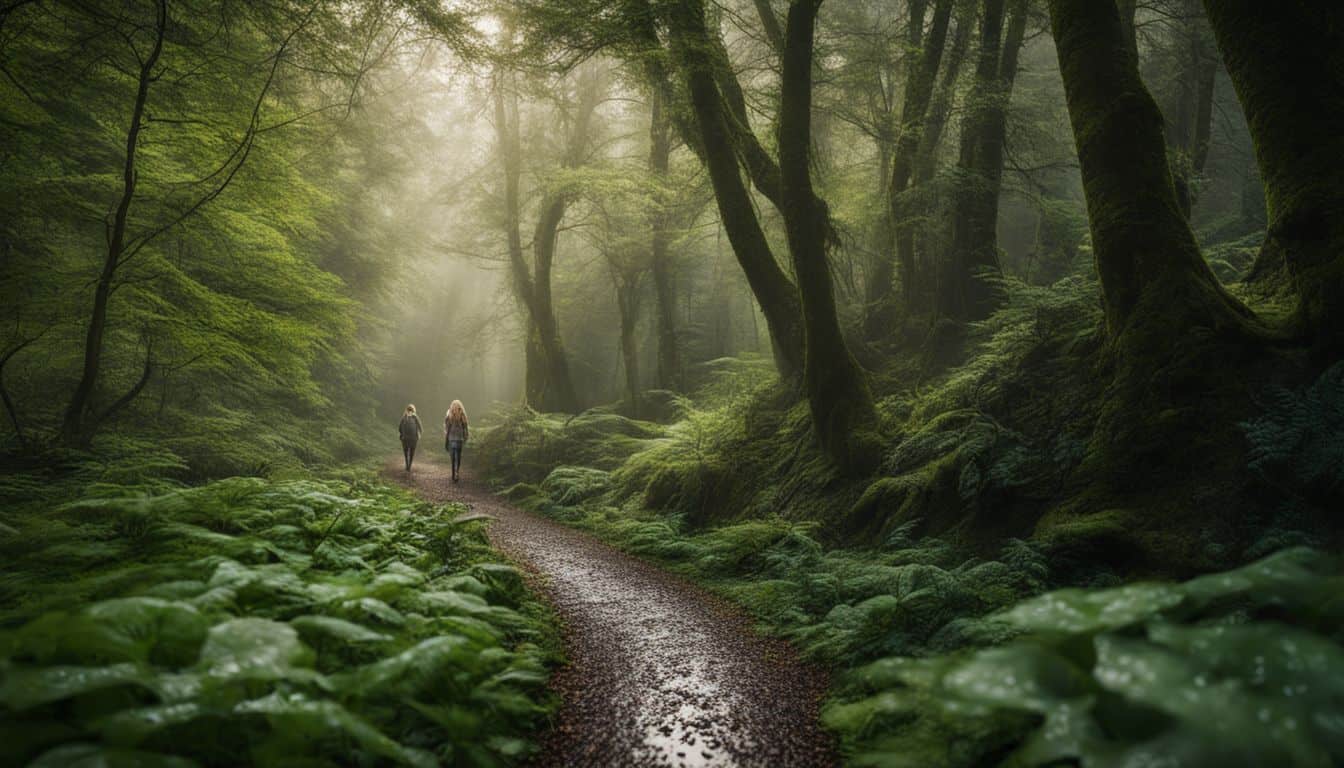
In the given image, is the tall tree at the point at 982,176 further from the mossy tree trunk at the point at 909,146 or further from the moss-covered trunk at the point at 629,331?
the moss-covered trunk at the point at 629,331

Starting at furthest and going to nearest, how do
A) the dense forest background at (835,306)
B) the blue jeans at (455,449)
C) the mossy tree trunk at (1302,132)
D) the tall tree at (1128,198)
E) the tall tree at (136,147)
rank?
the blue jeans at (455,449), the tall tree at (136,147), the tall tree at (1128,198), the mossy tree trunk at (1302,132), the dense forest background at (835,306)

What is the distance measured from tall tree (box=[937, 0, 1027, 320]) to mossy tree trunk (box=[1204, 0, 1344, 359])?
5037 millimetres

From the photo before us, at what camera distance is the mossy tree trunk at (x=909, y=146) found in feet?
35.0

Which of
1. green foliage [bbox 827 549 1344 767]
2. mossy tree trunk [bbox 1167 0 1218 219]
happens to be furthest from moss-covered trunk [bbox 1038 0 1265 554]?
mossy tree trunk [bbox 1167 0 1218 219]

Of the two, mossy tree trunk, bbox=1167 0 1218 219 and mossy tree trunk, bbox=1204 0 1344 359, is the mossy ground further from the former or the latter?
mossy tree trunk, bbox=1167 0 1218 219

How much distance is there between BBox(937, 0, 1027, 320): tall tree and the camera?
10070 mm

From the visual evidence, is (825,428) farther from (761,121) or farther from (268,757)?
(761,121)

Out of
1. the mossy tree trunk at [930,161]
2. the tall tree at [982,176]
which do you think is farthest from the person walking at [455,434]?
the tall tree at [982,176]

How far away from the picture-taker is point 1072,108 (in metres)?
6.07

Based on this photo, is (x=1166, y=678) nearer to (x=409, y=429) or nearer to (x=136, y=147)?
(x=136, y=147)

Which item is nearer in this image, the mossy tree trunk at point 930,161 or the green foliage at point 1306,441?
the green foliage at point 1306,441

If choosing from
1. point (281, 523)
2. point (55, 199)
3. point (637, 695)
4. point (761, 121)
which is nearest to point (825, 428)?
point (637, 695)

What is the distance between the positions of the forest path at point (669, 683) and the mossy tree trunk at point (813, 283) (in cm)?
330

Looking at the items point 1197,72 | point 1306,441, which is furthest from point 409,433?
point 1197,72
